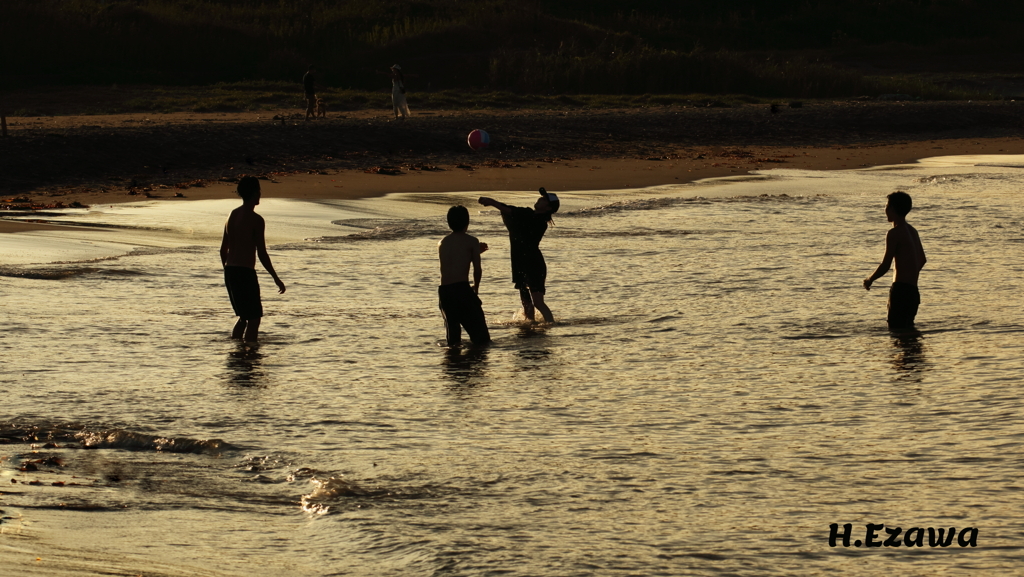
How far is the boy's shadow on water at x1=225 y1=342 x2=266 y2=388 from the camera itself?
8.82 metres

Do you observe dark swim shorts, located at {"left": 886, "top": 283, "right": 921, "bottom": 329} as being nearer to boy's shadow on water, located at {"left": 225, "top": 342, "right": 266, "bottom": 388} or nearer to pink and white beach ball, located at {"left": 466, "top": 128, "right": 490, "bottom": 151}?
boy's shadow on water, located at {"left": 225, "top": 342, "right": 266, "bottom": 388}

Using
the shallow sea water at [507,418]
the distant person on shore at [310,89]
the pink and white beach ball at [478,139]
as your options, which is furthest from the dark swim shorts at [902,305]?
the distant person on shore at [310,89]

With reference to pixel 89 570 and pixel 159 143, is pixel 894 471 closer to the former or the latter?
pixel 89 570

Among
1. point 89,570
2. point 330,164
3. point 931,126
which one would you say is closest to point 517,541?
point 89,570

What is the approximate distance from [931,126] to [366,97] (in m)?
16.9

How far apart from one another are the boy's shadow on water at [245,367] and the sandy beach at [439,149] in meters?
7.65

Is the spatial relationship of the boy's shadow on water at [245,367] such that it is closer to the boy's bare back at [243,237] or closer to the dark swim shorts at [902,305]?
the boy's bare back at [243,237]

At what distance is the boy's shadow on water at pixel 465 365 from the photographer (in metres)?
8.95

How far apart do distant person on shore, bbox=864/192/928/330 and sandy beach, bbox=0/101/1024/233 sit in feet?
36.6

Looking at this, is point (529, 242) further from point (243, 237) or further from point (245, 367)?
point (245, 367)

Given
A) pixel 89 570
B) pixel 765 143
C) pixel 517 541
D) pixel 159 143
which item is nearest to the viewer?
pixel 89 570

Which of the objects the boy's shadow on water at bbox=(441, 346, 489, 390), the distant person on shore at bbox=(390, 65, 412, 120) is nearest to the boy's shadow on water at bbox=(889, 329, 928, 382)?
the boy's shadow on water at bbox=(441, 346, 489, 390)

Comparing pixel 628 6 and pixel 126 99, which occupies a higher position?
pixel 628 6

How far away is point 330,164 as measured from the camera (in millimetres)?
24734
